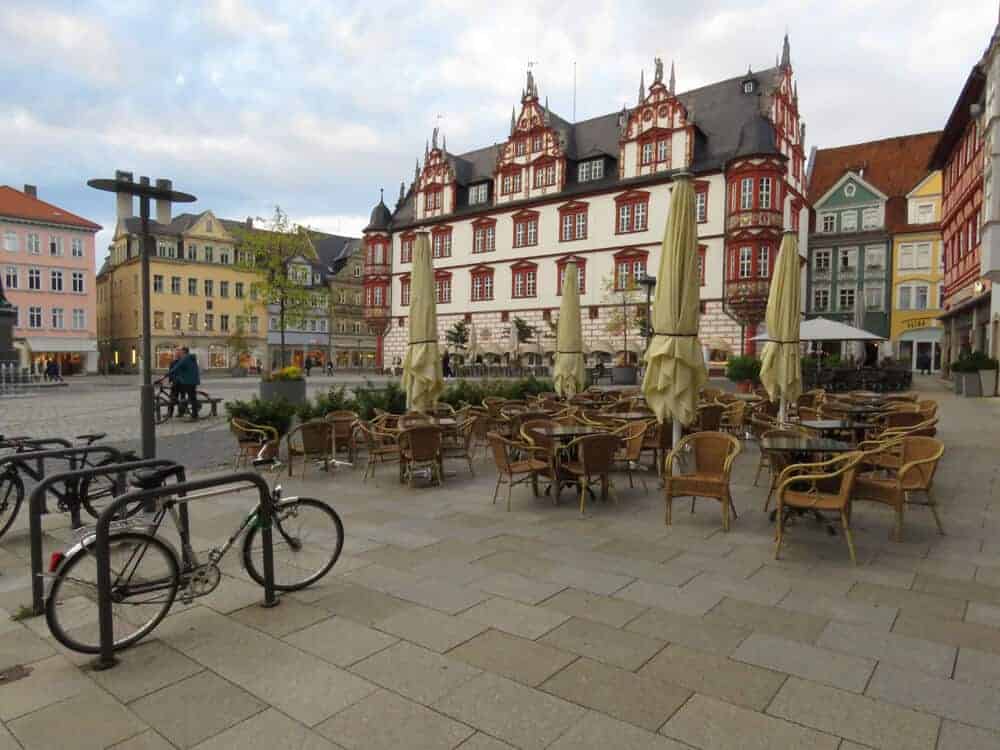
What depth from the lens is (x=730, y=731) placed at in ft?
9.80

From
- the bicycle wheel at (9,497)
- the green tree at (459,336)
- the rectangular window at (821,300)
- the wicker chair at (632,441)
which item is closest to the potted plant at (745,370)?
the wicker chair at (632,441)

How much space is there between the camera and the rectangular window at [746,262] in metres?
37.5

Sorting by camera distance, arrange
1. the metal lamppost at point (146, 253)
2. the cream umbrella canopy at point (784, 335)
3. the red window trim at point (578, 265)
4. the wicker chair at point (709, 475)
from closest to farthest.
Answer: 1. the wicker chair at point (709, 475)
2. the metal lamppost at point (146, 253)
3. the cream umbrella canopy at point (784, 335)
4. the red window trim at point (578, 265)

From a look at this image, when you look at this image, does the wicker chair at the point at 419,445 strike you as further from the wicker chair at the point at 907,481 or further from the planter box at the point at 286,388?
the planter box at the point at 286,388

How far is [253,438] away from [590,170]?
39332mm

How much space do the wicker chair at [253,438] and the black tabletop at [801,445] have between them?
658cm

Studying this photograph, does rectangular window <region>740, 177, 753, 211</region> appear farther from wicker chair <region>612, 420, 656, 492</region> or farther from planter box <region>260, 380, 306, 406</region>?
wicker chair <region>612, 420, 656, 492</region>

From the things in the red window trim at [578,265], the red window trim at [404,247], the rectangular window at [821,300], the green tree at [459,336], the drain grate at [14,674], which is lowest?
the drain grate at [14,674]

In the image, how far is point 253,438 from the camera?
10.1 metres

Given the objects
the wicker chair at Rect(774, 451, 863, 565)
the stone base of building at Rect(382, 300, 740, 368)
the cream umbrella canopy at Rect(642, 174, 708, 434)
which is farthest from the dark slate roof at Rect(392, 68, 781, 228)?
the wicker chair at Rect(774, 451, 863, 565)

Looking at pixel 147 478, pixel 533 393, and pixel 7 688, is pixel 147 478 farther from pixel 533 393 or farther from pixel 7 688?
pixel 533 393

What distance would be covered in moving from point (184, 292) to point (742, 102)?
48.6 meters

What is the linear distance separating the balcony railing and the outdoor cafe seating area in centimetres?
4525

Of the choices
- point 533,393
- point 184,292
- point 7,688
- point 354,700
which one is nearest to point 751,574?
point 354,700
